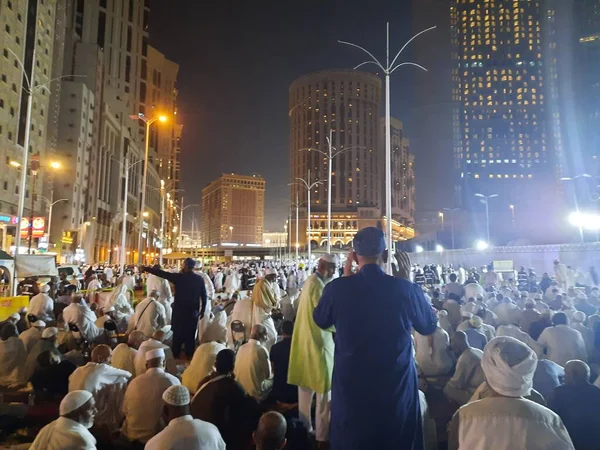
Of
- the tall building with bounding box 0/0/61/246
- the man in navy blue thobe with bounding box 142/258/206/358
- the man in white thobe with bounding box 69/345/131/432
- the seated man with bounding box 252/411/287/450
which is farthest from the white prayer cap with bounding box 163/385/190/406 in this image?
the tall building with bounding box 0/0/61/246

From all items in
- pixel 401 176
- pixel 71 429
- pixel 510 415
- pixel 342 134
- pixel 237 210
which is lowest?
pixel 71 429

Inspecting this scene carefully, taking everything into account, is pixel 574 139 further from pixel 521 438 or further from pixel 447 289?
pixel 521 438

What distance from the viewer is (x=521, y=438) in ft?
8.00

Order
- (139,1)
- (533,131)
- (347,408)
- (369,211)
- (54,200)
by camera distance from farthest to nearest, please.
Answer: (369,211) → (533,131) → (139,1) → (54,200) → (347,408)

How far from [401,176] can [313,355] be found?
16879cm

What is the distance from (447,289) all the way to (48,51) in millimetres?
56655

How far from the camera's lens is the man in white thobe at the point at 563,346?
7.11 m

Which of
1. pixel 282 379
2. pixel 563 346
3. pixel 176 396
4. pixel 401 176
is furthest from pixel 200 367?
pixel 401 176

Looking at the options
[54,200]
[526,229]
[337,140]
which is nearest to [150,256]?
[54,200]

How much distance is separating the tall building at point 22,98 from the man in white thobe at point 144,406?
39026mm

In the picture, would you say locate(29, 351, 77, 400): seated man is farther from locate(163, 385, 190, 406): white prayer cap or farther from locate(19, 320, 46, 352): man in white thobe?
locate(163, 385, 190, 406): white prayer cap

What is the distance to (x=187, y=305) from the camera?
7.85 meters

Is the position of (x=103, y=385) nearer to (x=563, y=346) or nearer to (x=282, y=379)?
(x=282, y=379)

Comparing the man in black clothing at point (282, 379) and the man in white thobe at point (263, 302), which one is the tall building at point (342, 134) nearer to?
the man in white thobe at point (263, 302)
